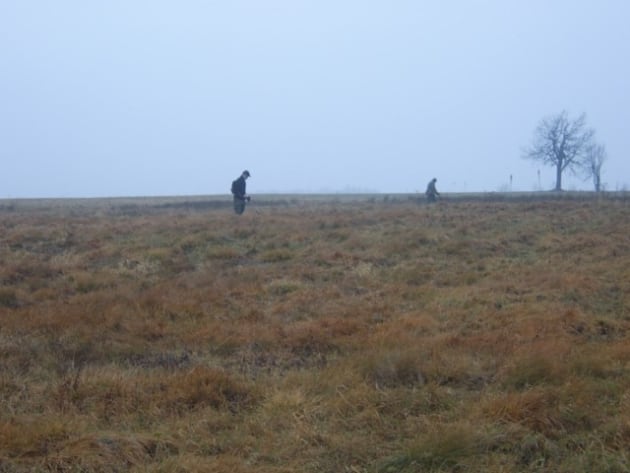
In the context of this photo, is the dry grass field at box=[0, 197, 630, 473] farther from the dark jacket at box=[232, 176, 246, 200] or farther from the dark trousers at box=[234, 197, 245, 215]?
the dark trousers at box=[234, 197, 245, 215]

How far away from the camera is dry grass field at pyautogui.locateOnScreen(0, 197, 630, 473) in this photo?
4.59 meters

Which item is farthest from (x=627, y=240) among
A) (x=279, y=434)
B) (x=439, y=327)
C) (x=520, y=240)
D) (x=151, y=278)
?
(x=279, y=434)

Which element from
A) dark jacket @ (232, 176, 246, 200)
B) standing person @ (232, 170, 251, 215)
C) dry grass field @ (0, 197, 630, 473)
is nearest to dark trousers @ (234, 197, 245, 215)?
standing person @ (232, 170, 251, 215)

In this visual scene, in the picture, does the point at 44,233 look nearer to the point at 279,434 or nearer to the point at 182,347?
the point at 182,347

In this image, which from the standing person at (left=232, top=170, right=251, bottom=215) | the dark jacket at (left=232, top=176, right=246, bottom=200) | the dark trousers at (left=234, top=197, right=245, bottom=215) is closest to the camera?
the standing person at (left=232, top=170, right=251, bottom=215)

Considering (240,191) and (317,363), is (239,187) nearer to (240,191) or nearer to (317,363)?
(240,191)

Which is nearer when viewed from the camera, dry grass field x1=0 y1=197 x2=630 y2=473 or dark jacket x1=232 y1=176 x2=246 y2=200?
dry grass field x1=0 y1=197 x2=630 y2=473

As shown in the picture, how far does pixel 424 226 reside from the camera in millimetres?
19375

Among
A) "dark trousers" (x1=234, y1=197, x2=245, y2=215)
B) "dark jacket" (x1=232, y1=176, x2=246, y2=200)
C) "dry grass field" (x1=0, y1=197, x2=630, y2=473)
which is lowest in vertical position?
"dry grass field" (x1=0, y1=197, x2=630, y2=473)

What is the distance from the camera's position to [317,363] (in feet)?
22.1

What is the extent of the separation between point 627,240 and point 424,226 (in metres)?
5.62

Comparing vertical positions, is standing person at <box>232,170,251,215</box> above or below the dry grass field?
above

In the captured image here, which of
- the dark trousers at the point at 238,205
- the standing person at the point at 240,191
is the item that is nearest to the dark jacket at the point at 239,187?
the standing person at the point at 240,191

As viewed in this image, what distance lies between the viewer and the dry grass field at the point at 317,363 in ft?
15.1
